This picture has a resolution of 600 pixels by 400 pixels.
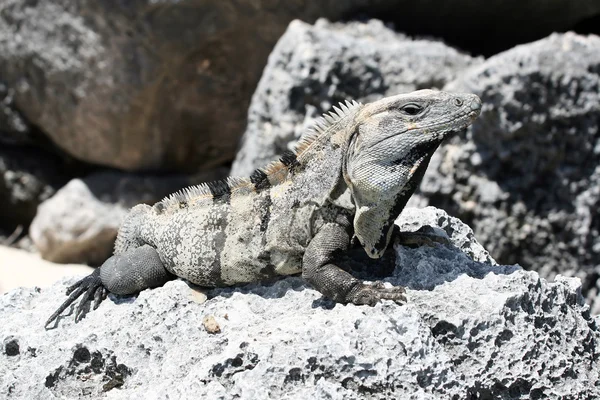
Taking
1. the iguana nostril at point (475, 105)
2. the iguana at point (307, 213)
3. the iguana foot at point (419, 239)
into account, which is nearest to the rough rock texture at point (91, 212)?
the iguana at point (307, 213)

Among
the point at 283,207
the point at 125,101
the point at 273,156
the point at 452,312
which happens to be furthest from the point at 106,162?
the point at 452,312

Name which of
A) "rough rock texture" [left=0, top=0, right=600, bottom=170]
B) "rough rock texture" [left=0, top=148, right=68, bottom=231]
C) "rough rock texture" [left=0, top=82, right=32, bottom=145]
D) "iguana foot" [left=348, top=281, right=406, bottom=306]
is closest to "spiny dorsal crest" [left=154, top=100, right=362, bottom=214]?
"iguana foot" [left=348, top=281, right=406, bottom=306]

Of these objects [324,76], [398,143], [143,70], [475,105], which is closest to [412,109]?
[398,143]

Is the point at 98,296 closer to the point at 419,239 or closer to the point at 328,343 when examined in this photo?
the point at 328,343

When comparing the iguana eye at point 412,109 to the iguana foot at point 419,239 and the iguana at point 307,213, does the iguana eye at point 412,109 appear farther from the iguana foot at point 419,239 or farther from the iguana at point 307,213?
the iguana foot at point 419,239

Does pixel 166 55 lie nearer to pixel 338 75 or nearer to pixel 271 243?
pixel 338 75

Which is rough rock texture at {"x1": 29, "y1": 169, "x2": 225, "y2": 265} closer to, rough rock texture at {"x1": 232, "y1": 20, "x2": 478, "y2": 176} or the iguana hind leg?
rough rock texture at {"x1": 232, "y1": 20, "x2": 478, "y2": 176}
